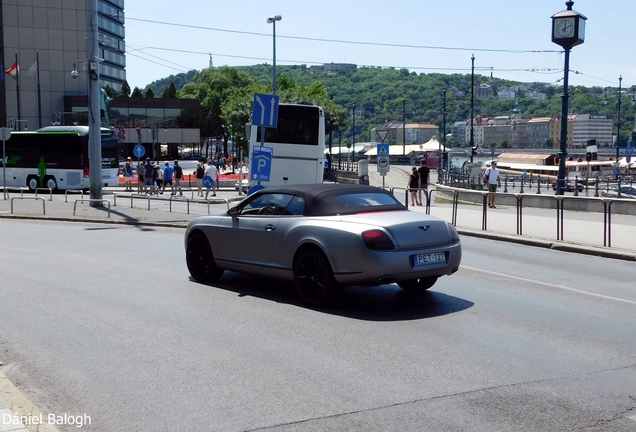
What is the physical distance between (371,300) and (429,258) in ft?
3.39

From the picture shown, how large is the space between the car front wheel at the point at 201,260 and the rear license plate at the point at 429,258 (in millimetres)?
3182

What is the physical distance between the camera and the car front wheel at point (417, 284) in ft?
33.8

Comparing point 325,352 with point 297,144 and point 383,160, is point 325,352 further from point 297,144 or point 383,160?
point 383,160

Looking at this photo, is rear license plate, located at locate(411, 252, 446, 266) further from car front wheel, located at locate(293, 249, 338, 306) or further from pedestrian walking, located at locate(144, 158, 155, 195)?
pedestrian walking, located at locate(144, 158, 155, 195)

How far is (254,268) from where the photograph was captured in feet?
34.4

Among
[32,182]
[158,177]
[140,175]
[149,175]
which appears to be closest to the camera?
[149,175]

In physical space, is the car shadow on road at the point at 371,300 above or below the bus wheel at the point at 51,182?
below

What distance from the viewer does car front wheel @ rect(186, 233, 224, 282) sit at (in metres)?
11.3

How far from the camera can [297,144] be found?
28.9 metres

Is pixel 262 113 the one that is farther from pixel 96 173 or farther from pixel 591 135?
pixel 591 135

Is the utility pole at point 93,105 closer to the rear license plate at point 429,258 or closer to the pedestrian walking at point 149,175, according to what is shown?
the pedestrian walking at point 149,175

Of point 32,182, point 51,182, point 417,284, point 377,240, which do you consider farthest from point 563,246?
point 32,182

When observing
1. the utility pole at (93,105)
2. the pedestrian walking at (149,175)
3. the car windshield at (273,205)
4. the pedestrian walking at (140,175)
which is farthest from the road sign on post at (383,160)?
the car windshield at (273,205)

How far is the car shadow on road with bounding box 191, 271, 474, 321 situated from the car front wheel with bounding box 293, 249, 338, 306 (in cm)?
13
